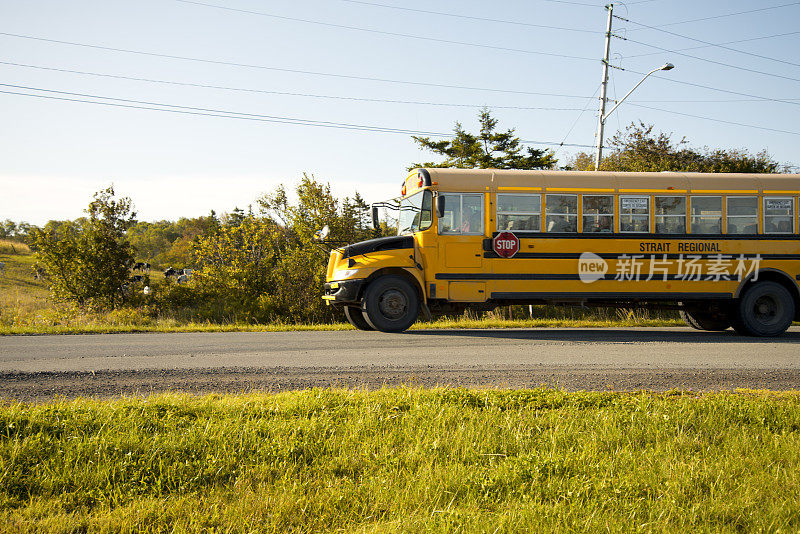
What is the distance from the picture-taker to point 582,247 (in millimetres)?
12117

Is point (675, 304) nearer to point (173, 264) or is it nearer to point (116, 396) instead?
point (116, 396)

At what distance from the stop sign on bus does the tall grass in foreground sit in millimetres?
6727

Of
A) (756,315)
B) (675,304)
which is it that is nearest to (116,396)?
(675,304)

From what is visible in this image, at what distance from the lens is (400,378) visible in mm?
6797

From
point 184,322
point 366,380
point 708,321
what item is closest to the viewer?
point 366,380

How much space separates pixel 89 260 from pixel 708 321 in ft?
57.9

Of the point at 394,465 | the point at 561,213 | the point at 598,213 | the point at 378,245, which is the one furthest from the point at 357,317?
the point at 394,465

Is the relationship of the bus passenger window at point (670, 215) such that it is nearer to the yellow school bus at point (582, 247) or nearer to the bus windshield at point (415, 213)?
the yellow school bus at point (582, 247)

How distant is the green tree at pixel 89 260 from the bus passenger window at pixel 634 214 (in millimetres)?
15094

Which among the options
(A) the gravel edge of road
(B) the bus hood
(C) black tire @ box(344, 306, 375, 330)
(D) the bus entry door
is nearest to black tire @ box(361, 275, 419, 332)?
(B) the bus hood

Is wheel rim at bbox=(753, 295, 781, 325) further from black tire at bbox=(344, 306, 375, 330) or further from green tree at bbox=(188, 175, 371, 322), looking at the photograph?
green tree at bbox=(188, 175, 371, 322)

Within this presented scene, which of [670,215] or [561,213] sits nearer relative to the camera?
[561,213]

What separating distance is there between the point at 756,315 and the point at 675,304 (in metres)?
1.56

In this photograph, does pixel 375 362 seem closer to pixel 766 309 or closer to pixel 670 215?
pixel 670 215
